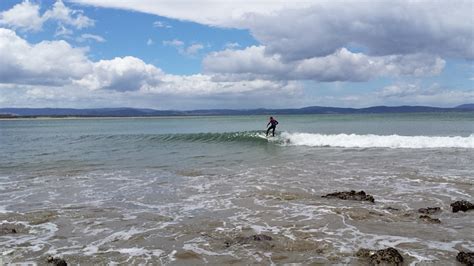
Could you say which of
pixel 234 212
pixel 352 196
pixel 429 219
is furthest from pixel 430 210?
pixel 234 212

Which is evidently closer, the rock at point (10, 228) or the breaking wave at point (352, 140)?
the rock at point (10, 228)

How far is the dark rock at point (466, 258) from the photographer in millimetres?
6720

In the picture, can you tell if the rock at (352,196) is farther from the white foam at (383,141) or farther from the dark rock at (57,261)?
the white foam at (383,141)

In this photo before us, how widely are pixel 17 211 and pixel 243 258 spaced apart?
742 cm

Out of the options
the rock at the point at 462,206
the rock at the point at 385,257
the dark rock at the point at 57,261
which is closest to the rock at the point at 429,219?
the rock at the point at 462,206

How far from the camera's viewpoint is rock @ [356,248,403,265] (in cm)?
688

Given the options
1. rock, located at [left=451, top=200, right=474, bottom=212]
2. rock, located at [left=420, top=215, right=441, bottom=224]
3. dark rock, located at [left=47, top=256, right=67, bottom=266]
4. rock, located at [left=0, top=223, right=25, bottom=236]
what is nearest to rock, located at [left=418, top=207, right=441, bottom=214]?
rock, located at [left=451, top=200, right=474, bottom=212]

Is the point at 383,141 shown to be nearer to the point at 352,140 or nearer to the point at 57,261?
the point at 352,140

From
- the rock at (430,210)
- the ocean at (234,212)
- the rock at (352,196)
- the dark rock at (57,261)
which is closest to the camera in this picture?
the dark rock at (57,261)

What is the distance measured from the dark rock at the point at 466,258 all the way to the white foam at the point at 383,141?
73.8ft

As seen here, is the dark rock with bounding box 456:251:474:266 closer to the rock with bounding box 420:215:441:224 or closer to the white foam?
the rock with bounding box 420:215:441:224

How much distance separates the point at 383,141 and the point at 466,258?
25.2 meters

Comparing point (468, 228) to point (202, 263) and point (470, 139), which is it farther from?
point (470, 139)

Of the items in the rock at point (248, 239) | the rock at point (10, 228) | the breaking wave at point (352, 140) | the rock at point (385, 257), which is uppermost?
the breaking wave at point (352, 140)
